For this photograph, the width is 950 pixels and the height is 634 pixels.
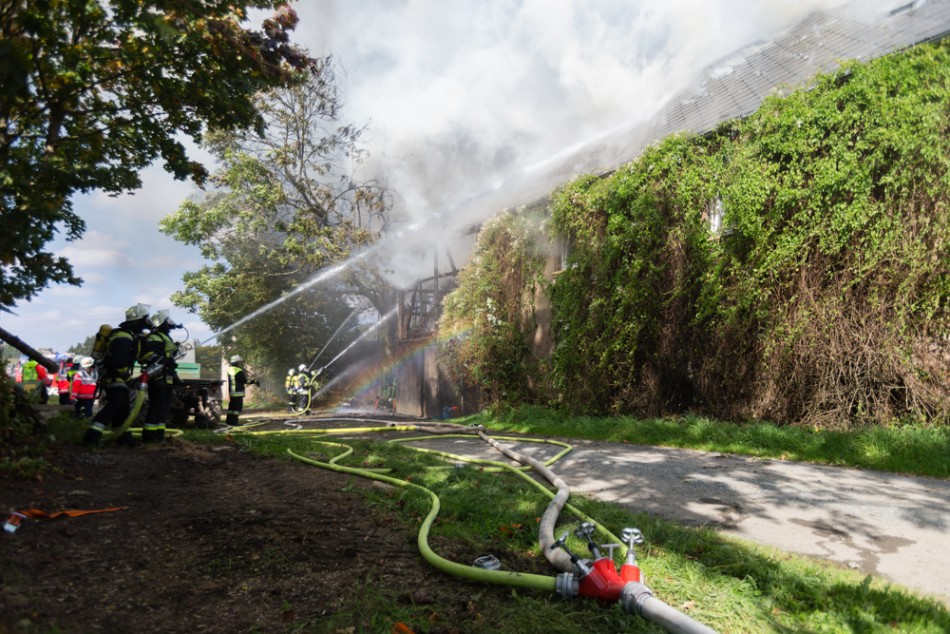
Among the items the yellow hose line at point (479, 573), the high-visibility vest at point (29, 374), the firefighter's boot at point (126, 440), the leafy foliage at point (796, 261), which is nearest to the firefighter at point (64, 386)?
the high-visibility vest at point (29, 374)

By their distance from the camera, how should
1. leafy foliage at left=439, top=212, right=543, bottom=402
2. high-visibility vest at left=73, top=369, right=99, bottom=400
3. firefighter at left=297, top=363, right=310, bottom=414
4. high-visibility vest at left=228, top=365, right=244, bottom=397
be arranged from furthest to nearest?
firefighter at left=297, top=363, right=310, bottom=414
leafy foliage at left=439, top=212, right=543, bottom=402
high-visibility vest at left=73, top=369, right=99, bottom=400
high-visibility vest at left=228, top=365, right=244, bottom=397

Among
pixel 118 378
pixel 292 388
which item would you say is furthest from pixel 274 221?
pixel 118 378

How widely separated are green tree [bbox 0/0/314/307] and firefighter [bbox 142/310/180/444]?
2.16 metres

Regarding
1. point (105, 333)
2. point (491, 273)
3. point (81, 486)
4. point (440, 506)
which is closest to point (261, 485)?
point (81, 486)

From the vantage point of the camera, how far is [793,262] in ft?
21.4

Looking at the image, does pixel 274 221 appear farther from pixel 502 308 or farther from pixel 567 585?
pixel 567 585

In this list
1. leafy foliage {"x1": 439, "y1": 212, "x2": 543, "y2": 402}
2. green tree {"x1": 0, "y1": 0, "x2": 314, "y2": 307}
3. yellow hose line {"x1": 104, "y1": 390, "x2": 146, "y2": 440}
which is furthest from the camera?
leafy foliage {"x1": 439, "y1": 212, "x2": 543, "y2": 402}

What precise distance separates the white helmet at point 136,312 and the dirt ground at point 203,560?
291 cm

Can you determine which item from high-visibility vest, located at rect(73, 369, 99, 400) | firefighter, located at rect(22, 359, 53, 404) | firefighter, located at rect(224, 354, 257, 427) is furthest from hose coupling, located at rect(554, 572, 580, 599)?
firefighter, located at rect(22, 359, 53, 404)

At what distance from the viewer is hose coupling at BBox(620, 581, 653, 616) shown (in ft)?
6.92

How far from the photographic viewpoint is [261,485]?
455 cm

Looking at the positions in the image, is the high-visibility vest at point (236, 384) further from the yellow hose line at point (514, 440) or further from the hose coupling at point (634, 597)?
the hose coupling at point (634, 597)

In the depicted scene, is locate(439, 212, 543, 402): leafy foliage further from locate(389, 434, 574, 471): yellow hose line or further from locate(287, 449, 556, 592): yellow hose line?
locate(287, 449, 556, 592): yellow hose line

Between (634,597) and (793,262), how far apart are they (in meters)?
5.73
